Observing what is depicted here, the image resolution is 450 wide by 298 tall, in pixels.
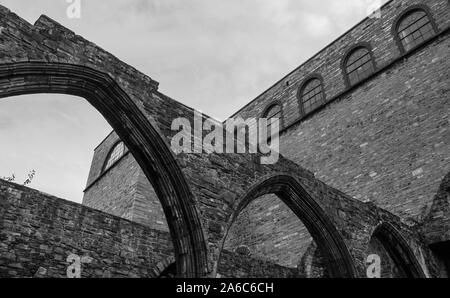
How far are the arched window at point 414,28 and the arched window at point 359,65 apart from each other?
1150mm

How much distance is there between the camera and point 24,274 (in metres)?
6.41

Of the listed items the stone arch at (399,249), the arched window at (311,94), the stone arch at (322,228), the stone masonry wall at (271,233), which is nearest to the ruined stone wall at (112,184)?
the stone masonry wall at (271,233)

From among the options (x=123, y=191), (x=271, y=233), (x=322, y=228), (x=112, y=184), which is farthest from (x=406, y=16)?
(x=112, y=184)

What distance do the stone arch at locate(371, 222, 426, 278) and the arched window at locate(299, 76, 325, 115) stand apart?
242 inches

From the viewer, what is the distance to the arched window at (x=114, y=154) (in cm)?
1557

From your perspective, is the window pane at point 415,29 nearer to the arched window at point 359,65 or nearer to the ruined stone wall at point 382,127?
the ruined stone wall at point 382,127

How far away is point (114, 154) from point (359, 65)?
11.2 m

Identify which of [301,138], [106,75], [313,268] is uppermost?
[301,138]

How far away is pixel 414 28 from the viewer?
11.3 meters

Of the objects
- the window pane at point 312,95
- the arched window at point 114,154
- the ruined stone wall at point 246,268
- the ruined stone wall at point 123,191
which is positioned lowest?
the ruined stone wall at point 246,268

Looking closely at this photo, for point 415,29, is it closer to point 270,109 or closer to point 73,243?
point 270,109

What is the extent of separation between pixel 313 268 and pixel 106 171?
10.5m
